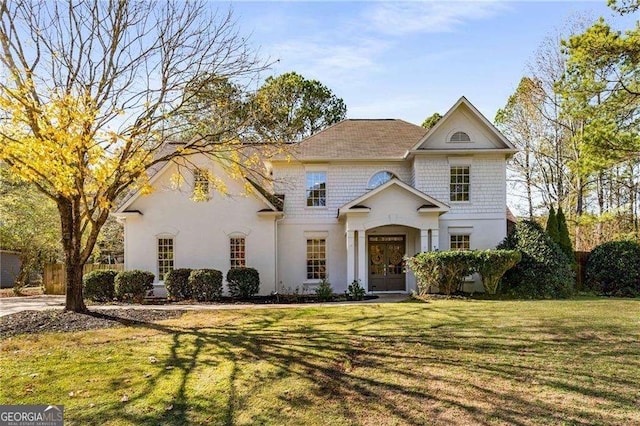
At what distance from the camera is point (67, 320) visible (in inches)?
431

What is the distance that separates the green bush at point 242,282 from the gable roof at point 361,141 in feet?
17.7

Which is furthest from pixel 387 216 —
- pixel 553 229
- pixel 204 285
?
pixel 553 229

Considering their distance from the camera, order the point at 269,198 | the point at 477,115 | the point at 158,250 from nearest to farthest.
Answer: the point at 158,250 < the point at 477,115 < the point at 269,198

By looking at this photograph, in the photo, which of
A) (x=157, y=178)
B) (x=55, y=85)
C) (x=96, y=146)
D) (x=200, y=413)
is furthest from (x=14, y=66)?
(x=200, y=413)

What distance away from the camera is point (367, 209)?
17859mm

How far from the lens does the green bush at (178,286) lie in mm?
16750

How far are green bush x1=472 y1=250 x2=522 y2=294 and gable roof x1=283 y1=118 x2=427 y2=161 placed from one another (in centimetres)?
598

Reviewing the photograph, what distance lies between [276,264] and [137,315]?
7454 millimetres

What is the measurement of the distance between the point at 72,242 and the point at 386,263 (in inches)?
493

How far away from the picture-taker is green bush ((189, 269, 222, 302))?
16578 millimetres

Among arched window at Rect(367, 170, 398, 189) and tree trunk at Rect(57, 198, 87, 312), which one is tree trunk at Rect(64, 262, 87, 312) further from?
arched window at Rect(367, 170, 398, 189)

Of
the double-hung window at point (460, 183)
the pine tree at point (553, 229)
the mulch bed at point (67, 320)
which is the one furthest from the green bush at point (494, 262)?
the mulch bed at point (67, 320)

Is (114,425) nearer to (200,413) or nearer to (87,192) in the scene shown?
(200,413)

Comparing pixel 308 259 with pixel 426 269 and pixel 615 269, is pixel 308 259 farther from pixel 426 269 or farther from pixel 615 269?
pixel 615 269
